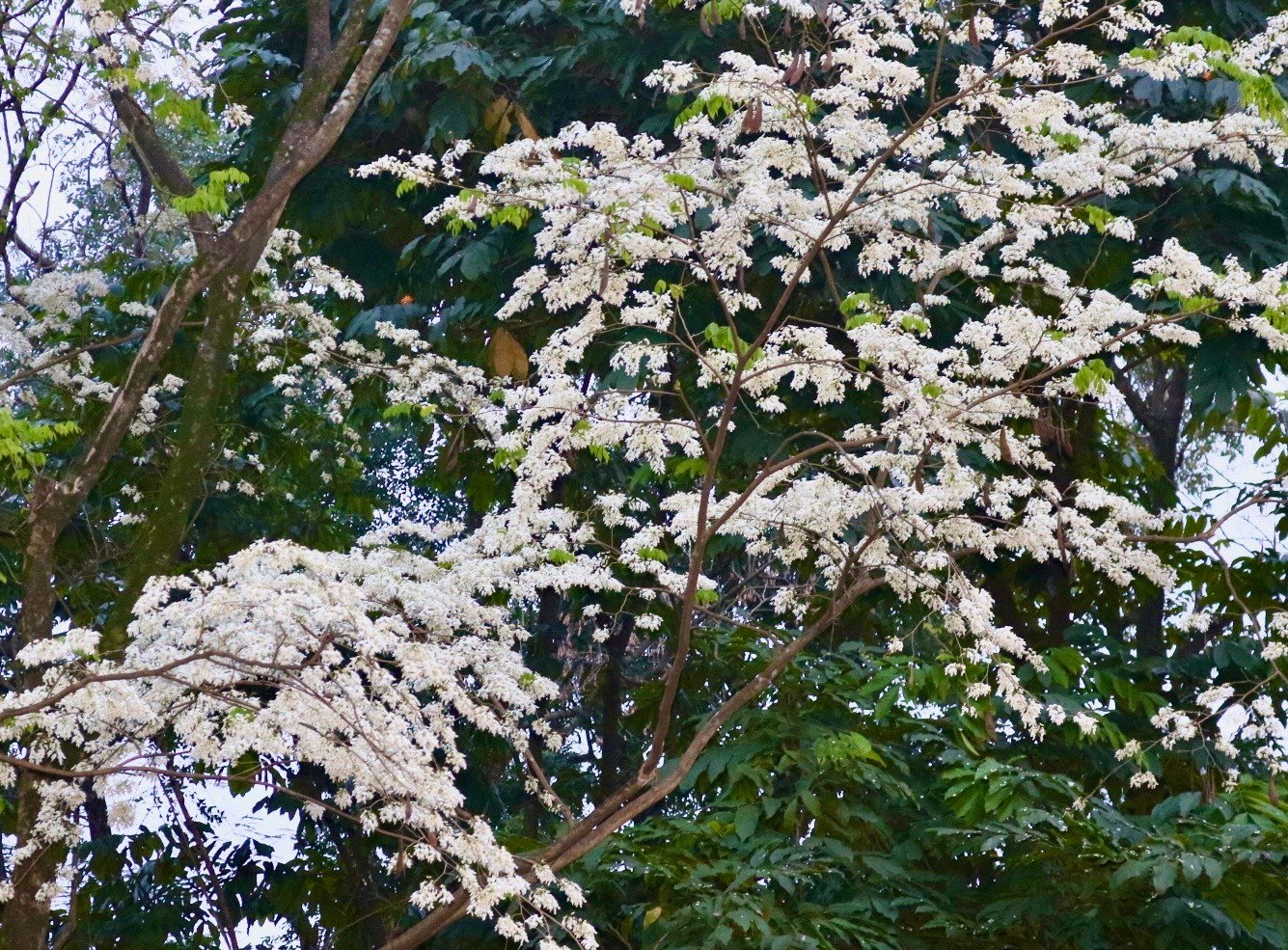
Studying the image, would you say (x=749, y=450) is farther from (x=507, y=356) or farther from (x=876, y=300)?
(x=507, y=356)

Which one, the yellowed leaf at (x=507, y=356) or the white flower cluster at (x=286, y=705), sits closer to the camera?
the white flower cluster at (x=286, y=705)

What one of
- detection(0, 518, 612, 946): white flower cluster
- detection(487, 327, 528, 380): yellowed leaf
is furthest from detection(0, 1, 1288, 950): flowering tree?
detection(487, 327, 528, 380): yellowed leaf

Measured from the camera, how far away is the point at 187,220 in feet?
27.4

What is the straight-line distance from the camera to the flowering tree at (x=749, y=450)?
593cm

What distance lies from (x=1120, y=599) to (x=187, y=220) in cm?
601

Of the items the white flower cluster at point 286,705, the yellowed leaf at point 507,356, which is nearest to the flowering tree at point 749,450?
the white flower cluster at point 286,705

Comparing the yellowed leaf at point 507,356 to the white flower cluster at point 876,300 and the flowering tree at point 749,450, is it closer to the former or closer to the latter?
the flowering tree at point 749,450

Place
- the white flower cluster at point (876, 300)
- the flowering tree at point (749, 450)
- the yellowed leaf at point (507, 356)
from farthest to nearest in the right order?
the yellowed leaf at point (507, 356), the white flower cluster at point (876, 300), the flowering tree at point (749, 450)

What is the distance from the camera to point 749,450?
8.43 metres

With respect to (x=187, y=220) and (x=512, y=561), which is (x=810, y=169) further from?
(x=187, y=220)

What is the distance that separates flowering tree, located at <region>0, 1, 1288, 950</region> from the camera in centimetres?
593

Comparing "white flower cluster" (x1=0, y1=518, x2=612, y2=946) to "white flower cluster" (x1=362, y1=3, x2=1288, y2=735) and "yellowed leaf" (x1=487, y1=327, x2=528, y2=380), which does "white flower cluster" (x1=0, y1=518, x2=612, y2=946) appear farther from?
"yellowed leaf" (x1=487, y1=327, x2=528, y2=380)

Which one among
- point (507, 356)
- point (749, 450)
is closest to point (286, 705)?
point (749, 450)

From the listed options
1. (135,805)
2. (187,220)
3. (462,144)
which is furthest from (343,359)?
(135,805)
